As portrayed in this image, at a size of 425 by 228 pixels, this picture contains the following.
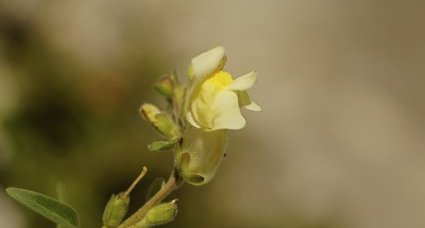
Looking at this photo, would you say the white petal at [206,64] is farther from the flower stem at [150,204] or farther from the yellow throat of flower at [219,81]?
the flower stem at [150,204]

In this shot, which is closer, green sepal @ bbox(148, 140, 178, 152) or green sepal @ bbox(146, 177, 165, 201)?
green sepal @ bbox(148, 140, 178, 152)

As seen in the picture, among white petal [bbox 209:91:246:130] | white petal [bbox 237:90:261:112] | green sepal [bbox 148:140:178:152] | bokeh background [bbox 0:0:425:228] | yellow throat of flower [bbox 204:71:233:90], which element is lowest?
green sepal [bbox 148:140:178:152]

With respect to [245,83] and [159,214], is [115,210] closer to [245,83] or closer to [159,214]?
[159,214]

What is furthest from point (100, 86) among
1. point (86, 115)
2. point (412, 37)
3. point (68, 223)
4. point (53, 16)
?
point (412, 37)

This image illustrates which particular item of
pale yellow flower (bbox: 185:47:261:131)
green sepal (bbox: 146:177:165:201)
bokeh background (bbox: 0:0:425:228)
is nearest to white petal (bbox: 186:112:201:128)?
pale yellow flower (bbox: 185:47:261:131)

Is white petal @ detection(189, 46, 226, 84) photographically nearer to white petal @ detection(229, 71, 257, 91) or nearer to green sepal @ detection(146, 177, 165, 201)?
white petal @ detection(229, 71, 257, 91)

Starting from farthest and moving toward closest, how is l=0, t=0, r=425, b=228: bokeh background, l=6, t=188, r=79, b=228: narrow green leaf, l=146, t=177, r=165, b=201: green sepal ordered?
l=0, t=0, r=425, b=228: bokeh background
l=146, t=177, r=165, b=201: green sepal
l=6, t=188, r=79, b=228: narrow green leaf

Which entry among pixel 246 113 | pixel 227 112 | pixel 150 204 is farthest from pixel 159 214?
pixel 246 113
